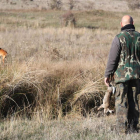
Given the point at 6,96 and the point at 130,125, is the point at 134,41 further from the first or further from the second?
the point at 6,96

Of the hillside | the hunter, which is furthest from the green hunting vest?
the hillside

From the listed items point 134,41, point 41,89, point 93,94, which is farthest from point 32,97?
point 134,41

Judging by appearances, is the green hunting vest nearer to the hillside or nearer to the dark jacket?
the dark jacket

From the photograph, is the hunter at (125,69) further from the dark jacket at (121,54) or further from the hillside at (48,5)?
the hillside at (48,5)

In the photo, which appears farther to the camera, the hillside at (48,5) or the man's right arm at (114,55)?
the hillside at (48,5)

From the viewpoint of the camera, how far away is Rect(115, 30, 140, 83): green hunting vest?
13.6 feet

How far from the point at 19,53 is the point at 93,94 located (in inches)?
151

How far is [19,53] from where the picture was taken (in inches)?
354

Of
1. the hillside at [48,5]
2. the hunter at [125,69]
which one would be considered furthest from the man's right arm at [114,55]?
the hillside at [48,5]

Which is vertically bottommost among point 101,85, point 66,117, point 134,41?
point 66,117

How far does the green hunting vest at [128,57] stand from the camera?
4.14m

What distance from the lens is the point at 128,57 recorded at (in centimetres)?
416

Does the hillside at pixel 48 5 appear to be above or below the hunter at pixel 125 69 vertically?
above

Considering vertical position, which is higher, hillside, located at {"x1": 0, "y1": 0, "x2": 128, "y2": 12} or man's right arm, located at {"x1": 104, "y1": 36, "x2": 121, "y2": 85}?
hillside, located at {"x1": 0, "y1": 0, "x2": 128, "y2": 12}
